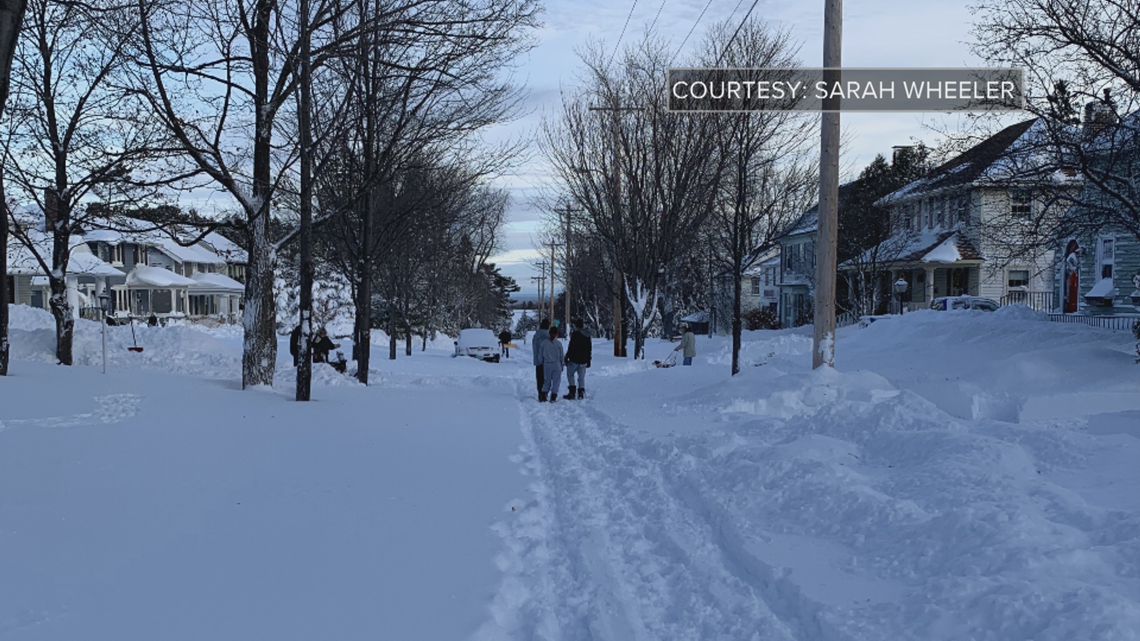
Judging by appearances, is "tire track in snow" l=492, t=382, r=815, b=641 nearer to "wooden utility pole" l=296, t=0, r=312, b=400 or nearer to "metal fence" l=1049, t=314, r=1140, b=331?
"wooden utility pole" l=296, t=0, r=312, b=400

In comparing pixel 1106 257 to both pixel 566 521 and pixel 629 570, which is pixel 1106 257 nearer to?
pixel 566 521

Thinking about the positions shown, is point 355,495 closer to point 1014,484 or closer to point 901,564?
point 901,564

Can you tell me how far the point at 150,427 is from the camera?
976cm

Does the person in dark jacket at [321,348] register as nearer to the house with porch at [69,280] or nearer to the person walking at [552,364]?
the person walking at [552,364]

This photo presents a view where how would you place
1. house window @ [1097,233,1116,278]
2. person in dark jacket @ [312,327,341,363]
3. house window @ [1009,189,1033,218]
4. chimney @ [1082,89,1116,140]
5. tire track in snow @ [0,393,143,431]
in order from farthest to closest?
house window @ [1097,233,1116,278] → person in dark jacket @ [312,327,341,363] → house window @ [1009,189,1033,218] → chimney @ [1082,89,1116,140] → tire track in snow @ [0,393,143,431]

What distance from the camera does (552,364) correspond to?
1758cm

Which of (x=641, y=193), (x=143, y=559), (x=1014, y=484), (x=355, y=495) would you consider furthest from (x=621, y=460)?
(x=641, y=193)

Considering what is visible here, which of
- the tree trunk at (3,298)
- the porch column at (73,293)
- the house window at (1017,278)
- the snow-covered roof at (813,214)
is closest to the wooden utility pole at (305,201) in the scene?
the tree trunk at (3,298)

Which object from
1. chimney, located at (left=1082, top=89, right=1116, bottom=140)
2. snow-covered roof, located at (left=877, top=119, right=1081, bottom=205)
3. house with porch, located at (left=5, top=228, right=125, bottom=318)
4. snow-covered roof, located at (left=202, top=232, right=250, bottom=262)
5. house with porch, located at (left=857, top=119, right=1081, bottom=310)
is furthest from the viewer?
house with porch, located at (left=5, top=228, right=125, bottom=318)

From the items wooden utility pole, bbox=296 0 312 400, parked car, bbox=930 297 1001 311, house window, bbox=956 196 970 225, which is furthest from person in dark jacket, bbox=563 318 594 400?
parked car, bbox=930 297 1001 311

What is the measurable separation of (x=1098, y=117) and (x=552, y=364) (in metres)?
11.0

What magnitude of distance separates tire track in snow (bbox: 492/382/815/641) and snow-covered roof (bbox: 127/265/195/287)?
57.4 m

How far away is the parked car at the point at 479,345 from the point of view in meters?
35.9

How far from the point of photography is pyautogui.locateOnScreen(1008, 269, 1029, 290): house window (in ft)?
130
